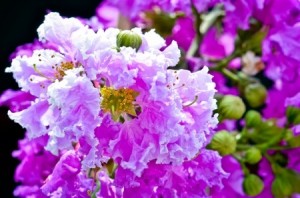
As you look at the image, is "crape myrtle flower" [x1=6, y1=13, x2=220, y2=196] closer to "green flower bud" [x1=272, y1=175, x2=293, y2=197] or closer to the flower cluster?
the flower cluster

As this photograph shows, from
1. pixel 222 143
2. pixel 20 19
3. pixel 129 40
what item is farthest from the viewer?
pixel 20 19

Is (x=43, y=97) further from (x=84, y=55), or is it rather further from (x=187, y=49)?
(x=187, y=49)

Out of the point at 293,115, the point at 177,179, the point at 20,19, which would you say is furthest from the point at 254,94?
the point at 20,19

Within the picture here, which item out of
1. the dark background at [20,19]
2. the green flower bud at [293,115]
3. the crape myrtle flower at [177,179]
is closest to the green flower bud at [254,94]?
the green flower bud at [293,115]

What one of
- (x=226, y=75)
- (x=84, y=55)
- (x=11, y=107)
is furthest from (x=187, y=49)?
(x=84, y=55)

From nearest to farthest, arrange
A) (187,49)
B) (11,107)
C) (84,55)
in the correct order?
(84,55), (11,107), (187,49)

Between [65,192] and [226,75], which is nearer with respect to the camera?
[65,192]

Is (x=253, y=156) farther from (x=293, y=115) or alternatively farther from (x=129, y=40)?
(x=129, y=40)
